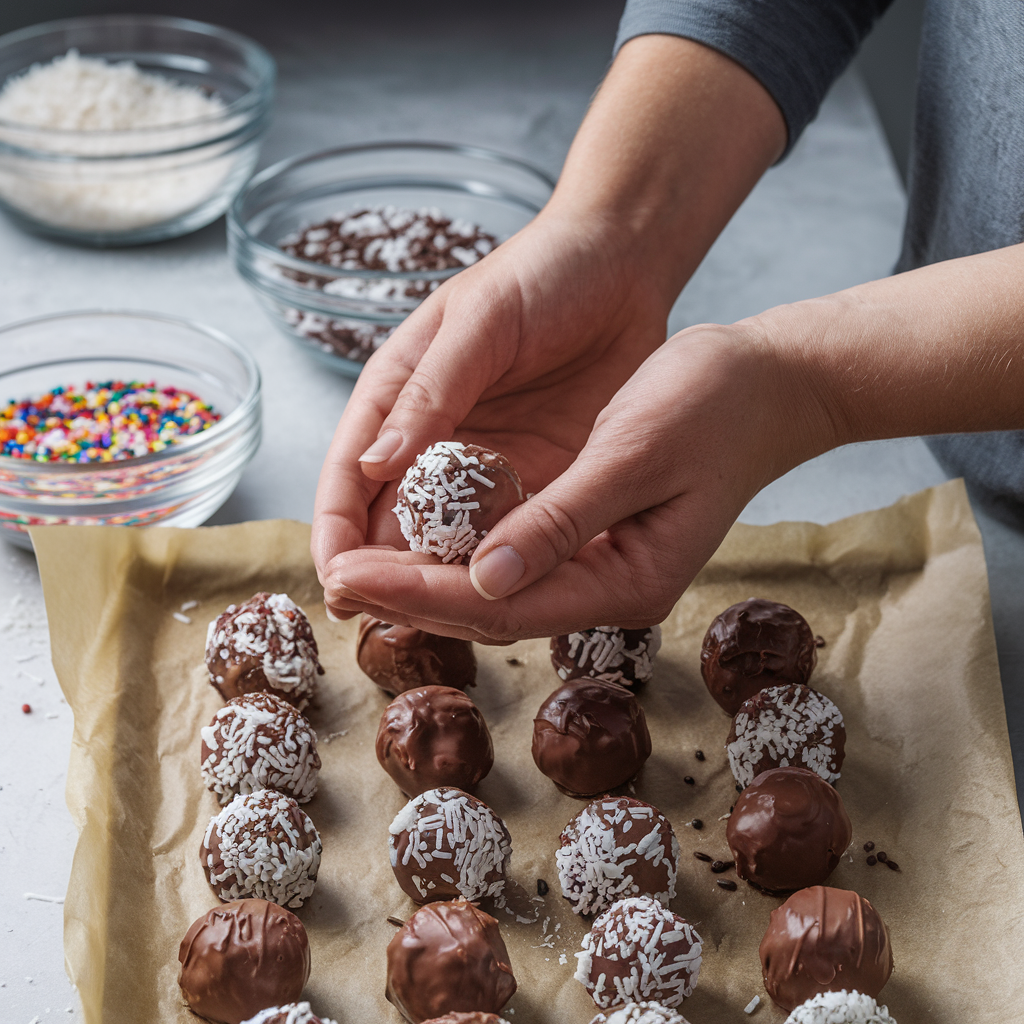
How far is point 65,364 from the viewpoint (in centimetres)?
226

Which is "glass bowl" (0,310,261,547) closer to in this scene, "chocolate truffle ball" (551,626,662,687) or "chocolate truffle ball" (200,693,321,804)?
"chocolate truffle ball" (200,693,321,804)

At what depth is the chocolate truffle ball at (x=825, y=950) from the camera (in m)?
1.33

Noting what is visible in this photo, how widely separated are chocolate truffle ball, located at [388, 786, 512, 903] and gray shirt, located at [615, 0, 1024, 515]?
3.70ft

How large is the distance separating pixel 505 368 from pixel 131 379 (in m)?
0.90

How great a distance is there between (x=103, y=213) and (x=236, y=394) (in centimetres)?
→ 77

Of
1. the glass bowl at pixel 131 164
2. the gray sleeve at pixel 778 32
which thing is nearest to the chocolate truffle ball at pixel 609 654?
the gray sleeve at pixel 778 32

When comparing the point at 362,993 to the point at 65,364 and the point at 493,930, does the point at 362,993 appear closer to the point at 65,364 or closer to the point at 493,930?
the point at 493,930

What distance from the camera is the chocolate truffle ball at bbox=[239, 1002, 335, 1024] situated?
4.08ft

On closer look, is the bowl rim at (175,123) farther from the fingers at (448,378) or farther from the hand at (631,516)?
the hand at (631,516)

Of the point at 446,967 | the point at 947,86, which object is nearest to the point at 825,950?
the point at 446,967

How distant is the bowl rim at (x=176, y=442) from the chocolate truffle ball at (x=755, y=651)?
2.81 feet

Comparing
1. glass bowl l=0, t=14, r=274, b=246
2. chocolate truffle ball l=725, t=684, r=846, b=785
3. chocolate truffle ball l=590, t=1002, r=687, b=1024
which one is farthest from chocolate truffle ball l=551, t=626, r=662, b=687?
glass bowl l=0, t=14, r=274, b=246

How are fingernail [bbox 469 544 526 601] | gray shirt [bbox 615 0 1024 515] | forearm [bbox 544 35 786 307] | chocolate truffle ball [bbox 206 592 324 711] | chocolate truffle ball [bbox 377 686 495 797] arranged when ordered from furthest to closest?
forearm [bbox 544 35 786 307] < gray shirt [bbox 615 0 1024 515] < chocolate truffle ball [bbox 206 592 324 711] < chocolate truffle ball [bbox 377 686 495 797] < fingernail [bbox 469 544 526 601]

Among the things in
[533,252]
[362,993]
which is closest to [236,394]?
[533,252]
